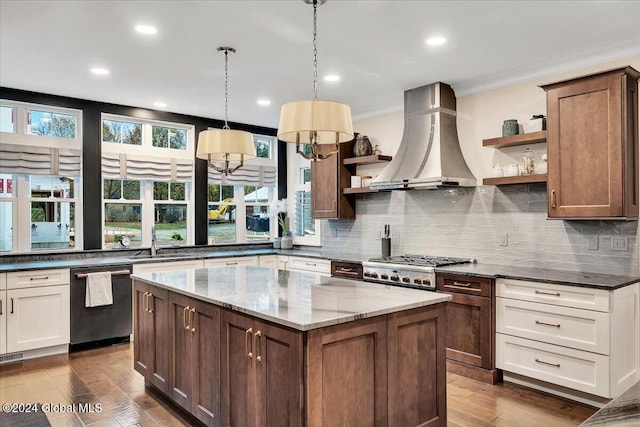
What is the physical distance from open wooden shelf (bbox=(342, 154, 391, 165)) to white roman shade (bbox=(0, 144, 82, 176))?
10.4 feet

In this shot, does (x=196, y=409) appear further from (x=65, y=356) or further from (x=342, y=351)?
(x=65, y=356)

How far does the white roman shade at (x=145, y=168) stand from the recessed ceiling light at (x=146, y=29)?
98.0 inches

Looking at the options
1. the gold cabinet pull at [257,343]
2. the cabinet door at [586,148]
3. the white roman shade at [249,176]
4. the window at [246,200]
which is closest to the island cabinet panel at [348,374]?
the gold cabinet pull at [257,343]

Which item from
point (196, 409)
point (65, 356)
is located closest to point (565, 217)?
point (196, 409)

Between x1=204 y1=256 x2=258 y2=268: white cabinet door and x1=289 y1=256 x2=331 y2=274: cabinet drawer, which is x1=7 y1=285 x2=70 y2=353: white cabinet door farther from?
x1=289 y1=256 x2=331 y2=274: cabinet drawer

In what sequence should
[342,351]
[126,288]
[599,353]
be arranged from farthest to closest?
1. [126,288]
2. [599,353]
3. [342,351]

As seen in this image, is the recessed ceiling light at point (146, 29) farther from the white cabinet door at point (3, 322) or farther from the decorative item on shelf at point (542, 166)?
the decorative item on shelf at point (542, 166)

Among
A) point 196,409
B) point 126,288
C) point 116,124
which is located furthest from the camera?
point 116,124

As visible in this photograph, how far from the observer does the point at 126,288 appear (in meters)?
4.86

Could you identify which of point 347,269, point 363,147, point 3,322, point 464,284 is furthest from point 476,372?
point 3,322

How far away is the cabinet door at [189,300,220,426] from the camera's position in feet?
8.59

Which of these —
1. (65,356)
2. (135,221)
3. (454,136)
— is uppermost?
(454,136)

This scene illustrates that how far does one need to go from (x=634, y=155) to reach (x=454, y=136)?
1.65m

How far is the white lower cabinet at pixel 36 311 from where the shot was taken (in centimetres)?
425
